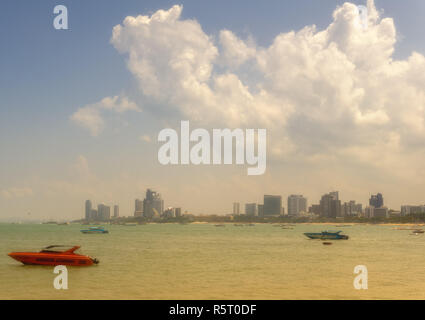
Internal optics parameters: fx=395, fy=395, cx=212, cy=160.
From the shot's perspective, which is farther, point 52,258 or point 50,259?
point 52,258

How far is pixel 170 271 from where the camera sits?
4244 cm

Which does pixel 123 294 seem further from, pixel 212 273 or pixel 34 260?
pixel 34 260

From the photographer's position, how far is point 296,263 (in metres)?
50.8
